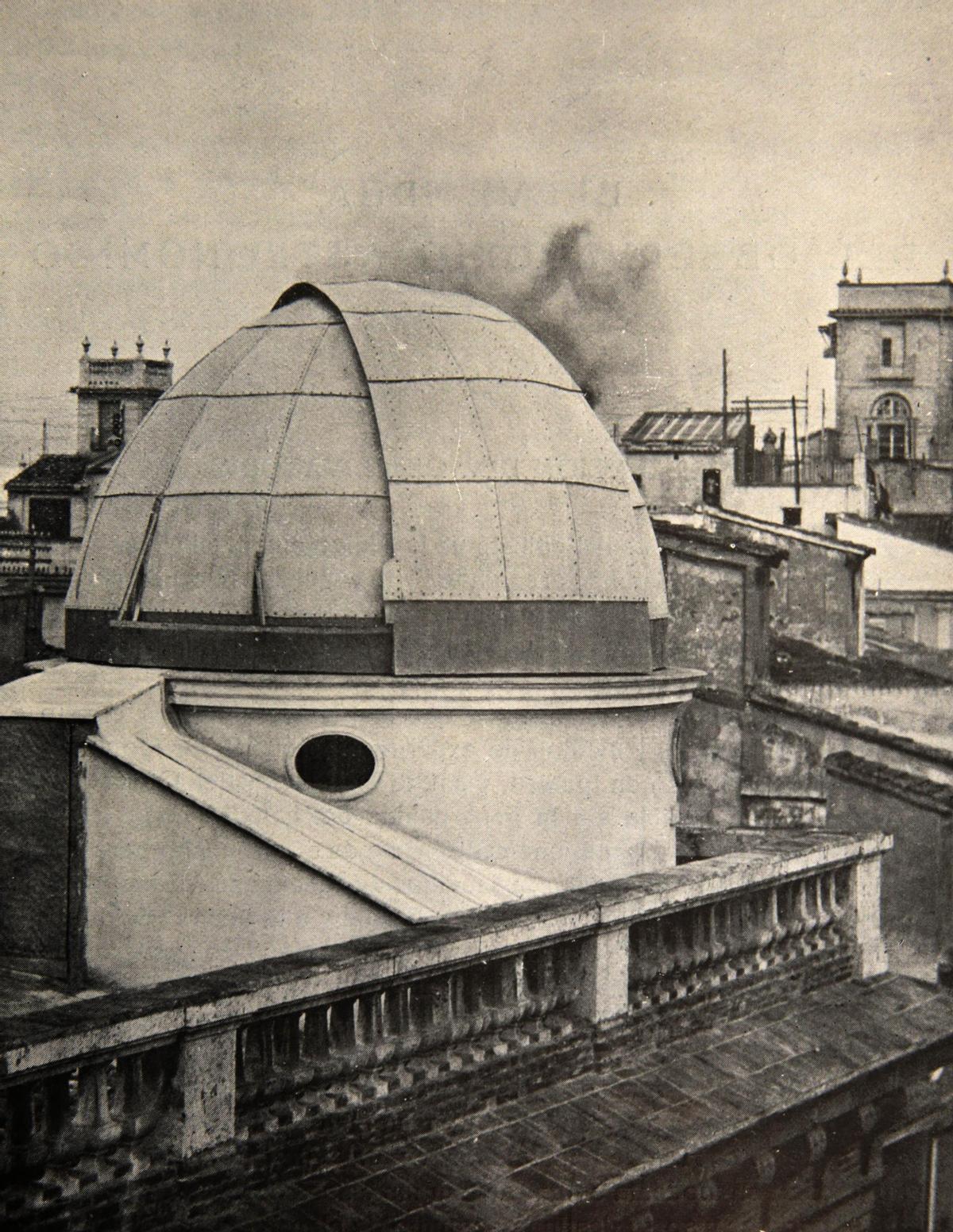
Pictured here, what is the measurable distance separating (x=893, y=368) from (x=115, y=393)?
22791 millimetres

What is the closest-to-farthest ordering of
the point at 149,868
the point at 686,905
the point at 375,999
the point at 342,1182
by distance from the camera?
the point at 342,1182 → the point at 375,999 → the point at 686,905 → the point at 149,868

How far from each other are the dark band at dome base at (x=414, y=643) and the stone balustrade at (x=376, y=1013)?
2603mm

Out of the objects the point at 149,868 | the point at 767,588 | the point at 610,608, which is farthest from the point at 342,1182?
the point at 767,588

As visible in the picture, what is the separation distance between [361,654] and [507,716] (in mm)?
1200

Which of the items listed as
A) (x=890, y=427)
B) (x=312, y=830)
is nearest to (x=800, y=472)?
(x=890, y=427)

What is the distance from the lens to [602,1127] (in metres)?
7.31

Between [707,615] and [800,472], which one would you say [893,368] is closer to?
[800,472]

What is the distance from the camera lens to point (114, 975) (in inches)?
420

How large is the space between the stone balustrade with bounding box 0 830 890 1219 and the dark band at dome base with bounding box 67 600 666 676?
260 centimetres

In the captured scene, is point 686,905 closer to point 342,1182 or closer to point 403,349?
point 342,1182

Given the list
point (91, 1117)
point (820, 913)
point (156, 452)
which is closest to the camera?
point (91, 1117)

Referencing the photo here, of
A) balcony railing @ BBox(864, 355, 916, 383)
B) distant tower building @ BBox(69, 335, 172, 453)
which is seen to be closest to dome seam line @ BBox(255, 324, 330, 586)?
distant tower building @ BBox(69, 335, 172, 453)

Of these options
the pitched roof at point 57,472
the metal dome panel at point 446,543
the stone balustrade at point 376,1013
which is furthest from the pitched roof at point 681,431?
the stone balustrade at point 376,1013

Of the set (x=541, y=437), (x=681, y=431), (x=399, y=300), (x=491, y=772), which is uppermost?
(x=681, y=431)
